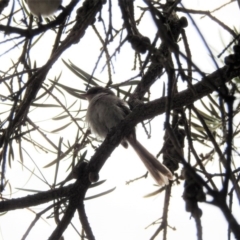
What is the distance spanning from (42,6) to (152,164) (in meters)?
1.97

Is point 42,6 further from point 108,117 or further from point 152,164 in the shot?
point 108,117

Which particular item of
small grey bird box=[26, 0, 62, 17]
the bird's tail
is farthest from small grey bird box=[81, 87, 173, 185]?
small grey bird box=[26, 0, 62, 17]

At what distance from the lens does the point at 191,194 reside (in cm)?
127

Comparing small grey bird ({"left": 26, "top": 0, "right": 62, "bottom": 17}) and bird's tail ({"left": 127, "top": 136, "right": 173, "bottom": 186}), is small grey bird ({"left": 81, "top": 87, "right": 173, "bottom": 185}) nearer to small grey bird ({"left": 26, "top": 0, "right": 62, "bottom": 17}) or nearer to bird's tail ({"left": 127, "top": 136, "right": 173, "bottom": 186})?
bird's tail ({"left": 127, "top": 136, "right": 173, "bottom": 186})

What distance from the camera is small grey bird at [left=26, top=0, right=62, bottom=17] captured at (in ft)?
6.93

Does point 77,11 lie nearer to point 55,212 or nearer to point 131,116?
point 131,116

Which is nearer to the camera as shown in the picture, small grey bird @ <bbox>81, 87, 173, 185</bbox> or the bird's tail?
the bird's tail

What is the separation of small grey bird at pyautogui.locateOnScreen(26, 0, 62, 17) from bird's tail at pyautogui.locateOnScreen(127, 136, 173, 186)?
3.93 ft

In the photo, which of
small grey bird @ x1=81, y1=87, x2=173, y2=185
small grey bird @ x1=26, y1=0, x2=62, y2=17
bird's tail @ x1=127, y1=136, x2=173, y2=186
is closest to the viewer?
small grey bird @ x1=26, y1=0, x2=62, y2=17

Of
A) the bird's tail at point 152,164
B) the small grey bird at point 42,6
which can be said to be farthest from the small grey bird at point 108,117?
the small grey bird at point 42,6

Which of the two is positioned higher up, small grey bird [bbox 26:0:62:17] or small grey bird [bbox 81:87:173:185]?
small grey bird [bbox 81:87:173:185]

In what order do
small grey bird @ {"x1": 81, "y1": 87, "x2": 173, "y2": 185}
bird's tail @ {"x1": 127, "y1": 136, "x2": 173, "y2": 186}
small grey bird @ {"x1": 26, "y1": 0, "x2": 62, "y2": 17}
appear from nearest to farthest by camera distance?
small grey bird @ {"x1": 26, "y1": 0, "x2": 62, "y2": 17} < bird's tail @ {"x1": 127, "y1": 136, "x2": 173, "y2": 186} < small grey bird @ {"x1": 81, "y1": 87, "x2": 173, "y2": 185}

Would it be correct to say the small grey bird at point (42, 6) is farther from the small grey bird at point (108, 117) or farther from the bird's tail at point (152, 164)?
the small grey bird at point (108, 117)

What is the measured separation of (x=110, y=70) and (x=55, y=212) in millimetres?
650
